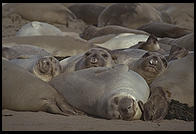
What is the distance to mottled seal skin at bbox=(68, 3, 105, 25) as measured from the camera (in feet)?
41.6

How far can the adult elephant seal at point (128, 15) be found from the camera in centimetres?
1134

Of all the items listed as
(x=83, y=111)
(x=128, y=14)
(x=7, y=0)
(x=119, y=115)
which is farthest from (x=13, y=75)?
(x=7, y=0)

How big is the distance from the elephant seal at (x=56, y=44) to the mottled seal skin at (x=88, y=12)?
518 centimetres

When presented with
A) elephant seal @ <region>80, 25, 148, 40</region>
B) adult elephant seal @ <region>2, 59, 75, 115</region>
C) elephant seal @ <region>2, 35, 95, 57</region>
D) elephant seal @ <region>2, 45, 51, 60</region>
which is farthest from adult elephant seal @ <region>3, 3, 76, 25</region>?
adult elephant seal @ <region>2, 59, 75, 115</region>

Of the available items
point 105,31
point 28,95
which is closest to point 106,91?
point 28,95

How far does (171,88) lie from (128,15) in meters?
7.06

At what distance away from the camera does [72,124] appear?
3.44 meters

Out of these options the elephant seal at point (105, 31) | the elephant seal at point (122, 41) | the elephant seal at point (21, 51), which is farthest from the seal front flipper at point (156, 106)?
the elephant seal at point (105, 31)

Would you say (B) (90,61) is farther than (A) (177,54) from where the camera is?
No

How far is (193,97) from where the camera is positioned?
439 cm

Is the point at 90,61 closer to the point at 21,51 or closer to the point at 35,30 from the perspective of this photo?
the point at 21,51

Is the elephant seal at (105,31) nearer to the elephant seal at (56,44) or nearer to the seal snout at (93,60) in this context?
the elephant seal at (56,44)

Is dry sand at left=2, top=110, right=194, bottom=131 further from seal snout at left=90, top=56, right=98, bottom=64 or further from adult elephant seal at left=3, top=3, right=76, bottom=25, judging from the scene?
adult elephant seal at left=3, top=3, right=76, bottom=25

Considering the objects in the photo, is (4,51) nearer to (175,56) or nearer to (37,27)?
(175,56)
